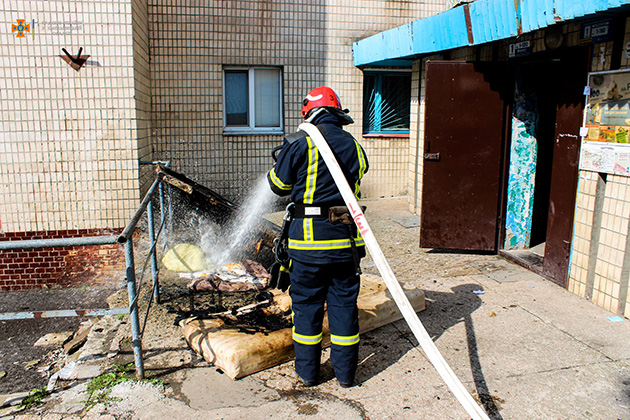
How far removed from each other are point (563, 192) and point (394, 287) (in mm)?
3075

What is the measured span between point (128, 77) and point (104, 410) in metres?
3.89

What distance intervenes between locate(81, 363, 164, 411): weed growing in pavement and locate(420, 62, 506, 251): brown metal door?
13.4ft

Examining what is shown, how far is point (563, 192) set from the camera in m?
5.25

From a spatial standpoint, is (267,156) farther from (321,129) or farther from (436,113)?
(321,129)

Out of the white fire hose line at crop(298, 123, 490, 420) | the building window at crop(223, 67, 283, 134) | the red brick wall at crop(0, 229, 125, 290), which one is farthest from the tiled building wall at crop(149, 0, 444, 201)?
the white fire hose line at crop(298, 123, 490, 420)

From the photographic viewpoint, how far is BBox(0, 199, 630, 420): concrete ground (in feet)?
10.6

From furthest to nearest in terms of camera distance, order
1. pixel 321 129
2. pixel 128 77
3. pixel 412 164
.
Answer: pixel 412 164 → pixel 128 77 → pixel 321 129

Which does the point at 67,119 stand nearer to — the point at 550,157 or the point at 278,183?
the point at 278,183

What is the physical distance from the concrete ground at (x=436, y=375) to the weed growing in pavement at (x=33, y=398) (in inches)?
2.4

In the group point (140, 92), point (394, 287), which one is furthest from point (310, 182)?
point (140, 92)

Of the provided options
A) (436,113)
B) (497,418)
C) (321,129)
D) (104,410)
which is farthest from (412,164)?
(104,410)

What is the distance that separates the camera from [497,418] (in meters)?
3.16

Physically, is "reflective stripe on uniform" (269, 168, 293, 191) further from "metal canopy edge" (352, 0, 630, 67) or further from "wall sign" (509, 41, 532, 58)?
"wall sign" (509, 41, 532, 58)

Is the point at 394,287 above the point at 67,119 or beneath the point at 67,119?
beneath
